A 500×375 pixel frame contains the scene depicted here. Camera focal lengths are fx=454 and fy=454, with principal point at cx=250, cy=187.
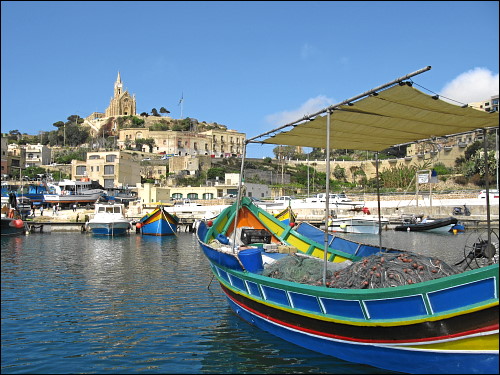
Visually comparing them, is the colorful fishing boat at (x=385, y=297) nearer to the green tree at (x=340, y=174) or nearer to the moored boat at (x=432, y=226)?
the moored boat at (x=432, y=226)

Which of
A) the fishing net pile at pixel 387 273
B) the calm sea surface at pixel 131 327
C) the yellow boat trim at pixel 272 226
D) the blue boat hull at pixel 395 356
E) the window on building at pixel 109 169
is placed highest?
the window on building at pixel 109 169

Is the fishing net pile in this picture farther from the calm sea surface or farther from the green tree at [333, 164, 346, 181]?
the green tree at [333, 164, 346, 181]

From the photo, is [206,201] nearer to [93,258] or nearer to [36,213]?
[36,213]

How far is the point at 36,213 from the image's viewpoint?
179ft

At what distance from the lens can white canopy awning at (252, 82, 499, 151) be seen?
8.55m

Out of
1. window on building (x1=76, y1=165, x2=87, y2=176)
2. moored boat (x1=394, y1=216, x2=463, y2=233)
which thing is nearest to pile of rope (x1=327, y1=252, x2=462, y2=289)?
moored boat (x1=394, y1=216, x2=463, y2=233)

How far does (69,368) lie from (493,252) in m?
9.16

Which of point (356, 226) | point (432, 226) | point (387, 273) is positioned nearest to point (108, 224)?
point (356, 226)

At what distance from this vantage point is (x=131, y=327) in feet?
36.6

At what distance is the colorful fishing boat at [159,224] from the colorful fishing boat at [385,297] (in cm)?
2779

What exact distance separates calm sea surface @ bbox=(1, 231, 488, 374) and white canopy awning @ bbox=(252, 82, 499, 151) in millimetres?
4911

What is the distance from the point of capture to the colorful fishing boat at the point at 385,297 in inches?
266

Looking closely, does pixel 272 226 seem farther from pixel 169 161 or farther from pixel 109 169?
pixel 169 161

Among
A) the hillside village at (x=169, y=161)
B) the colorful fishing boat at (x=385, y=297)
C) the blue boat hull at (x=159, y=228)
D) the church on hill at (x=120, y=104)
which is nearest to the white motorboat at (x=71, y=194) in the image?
the hillside village at (x=169, y=161)
